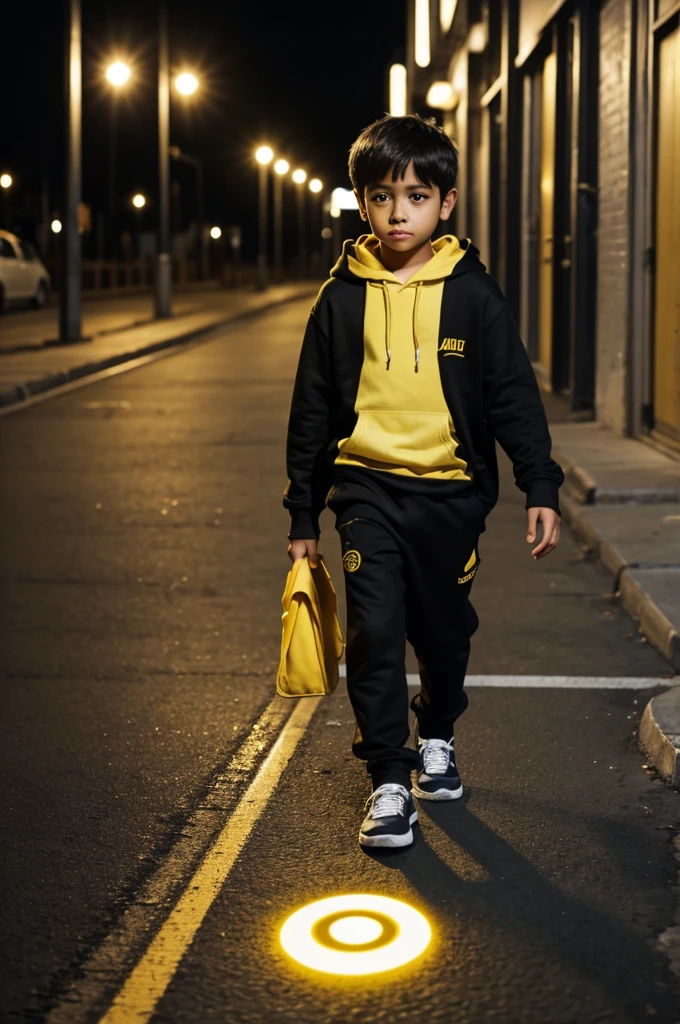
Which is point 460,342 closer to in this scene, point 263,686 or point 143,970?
point 143,970

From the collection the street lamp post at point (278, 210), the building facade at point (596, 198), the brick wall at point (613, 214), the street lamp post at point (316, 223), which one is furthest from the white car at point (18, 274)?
the street lamp post at point (316, 223)

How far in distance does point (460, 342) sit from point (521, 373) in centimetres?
18

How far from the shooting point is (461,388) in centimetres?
432

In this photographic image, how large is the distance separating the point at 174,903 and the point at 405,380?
1424 millimetres

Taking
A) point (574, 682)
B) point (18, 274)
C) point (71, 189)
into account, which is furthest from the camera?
point (18, 274)

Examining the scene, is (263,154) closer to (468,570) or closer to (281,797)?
(281,797)

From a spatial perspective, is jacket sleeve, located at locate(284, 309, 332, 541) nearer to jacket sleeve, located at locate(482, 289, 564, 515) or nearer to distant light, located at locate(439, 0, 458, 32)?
jacket sleeve, located at locate(482, 289, 564, 515)

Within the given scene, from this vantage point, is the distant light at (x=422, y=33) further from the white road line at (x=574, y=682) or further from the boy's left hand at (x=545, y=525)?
the boy's left hand at (x=545, y=525)

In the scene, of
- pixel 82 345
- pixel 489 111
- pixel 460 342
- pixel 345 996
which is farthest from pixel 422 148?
pixel 489 111

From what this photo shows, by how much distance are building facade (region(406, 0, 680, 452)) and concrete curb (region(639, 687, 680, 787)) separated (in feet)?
20.6

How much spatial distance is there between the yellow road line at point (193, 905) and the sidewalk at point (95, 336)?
12137 mm

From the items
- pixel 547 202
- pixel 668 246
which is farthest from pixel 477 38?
pixel 668 246

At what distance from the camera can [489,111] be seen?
2562cm

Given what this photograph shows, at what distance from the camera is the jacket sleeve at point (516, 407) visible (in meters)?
4.31
